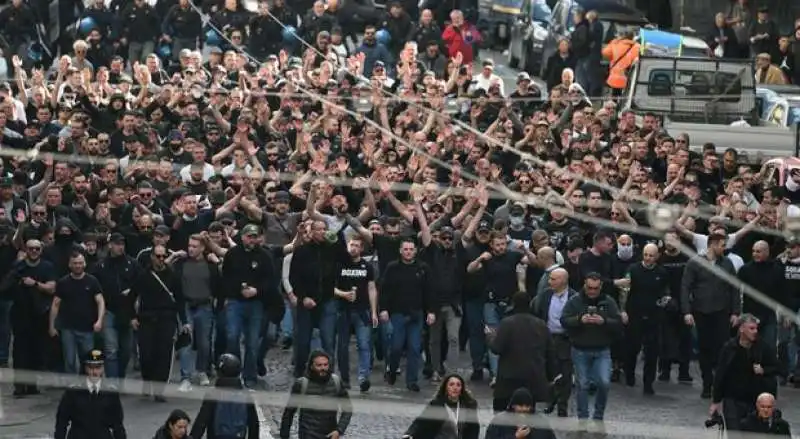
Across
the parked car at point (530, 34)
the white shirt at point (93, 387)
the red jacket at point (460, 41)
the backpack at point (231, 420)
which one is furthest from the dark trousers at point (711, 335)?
the parked car at point (530, 34)

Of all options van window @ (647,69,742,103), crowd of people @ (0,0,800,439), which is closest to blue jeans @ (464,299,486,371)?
crowd of people @ (0,0,800,439)

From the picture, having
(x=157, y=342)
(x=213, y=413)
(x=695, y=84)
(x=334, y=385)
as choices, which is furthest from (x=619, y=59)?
(x=213, y=413)

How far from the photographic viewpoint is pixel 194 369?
23250 mm

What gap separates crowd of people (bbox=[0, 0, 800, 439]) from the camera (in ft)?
69.6

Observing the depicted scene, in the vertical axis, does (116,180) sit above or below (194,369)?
above

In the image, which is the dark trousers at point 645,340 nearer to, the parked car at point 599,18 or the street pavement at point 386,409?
the street pavement at point 386,409

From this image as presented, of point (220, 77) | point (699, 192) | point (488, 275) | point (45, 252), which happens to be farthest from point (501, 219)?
point (220, 77)

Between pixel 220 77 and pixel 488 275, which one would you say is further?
pixel 220 77

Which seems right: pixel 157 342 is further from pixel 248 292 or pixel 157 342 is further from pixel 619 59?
pixel 619 59

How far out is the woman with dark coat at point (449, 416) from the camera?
1945cm

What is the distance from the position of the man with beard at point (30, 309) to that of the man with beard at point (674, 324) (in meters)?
5.77

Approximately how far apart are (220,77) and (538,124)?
458cm

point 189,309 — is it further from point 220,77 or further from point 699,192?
point 220,77

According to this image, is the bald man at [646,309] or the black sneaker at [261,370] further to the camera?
the black sneaker at [261,370]
